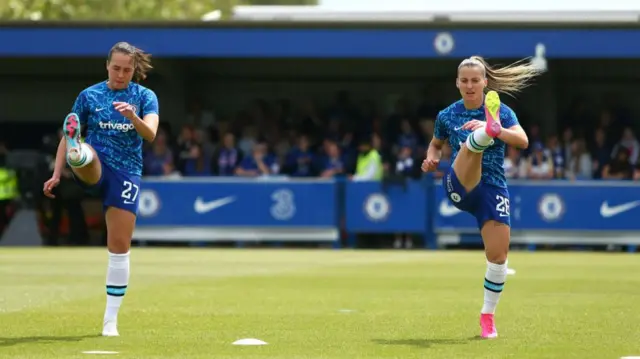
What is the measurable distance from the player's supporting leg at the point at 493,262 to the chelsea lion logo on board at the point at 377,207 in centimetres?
1515

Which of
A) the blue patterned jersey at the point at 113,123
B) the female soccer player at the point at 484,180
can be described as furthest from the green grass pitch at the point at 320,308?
the blue patterned jersey at the point at 113,123

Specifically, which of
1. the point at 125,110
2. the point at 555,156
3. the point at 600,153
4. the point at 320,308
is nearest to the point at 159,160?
the point at 555,156

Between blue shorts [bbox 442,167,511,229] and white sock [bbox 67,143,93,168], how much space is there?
2.64 m

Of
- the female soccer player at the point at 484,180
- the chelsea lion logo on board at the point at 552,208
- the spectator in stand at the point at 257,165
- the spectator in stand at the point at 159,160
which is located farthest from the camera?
the spectator in stand at the point at 159,160

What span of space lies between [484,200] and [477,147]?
20.6 inches

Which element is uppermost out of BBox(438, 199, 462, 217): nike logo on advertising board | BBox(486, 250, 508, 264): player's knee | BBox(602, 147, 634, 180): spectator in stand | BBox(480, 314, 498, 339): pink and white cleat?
BBox(486, 250, 508, 264): player's knee

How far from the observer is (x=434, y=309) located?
12.9m

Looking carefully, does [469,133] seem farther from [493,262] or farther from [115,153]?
[115,153]

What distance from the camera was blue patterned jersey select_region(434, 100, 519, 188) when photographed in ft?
33.7

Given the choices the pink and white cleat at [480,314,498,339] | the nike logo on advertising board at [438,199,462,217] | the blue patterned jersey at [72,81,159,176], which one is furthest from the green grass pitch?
the nike logo on advertising board at [438,199,462,217]

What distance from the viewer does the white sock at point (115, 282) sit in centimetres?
1041

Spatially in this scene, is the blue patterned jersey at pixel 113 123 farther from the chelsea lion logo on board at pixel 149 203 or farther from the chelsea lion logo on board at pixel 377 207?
the chelsea lion logo on board at pixel 149 203

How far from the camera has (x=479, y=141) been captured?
32.3 ft

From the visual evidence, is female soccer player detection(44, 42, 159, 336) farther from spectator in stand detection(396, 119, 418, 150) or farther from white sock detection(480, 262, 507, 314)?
spectator in stand detection(396, 119, 418, 150)
